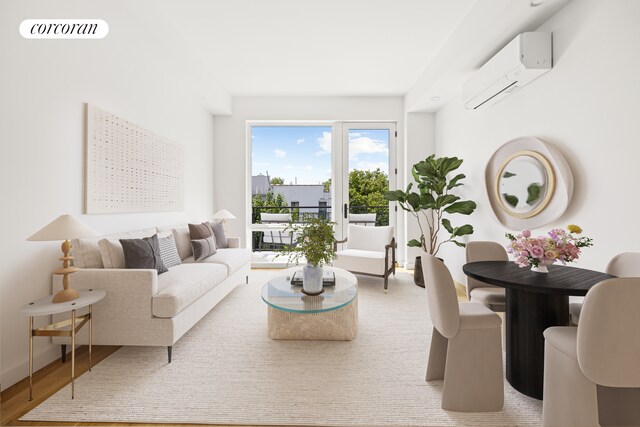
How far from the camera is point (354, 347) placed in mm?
2369

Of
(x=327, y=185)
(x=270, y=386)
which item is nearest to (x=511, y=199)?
(x=270, y=386)

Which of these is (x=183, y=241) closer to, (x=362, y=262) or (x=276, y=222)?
(x=276, y=222)

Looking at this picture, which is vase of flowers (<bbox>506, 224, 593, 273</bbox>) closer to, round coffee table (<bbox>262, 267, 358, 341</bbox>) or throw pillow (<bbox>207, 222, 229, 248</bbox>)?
round coffee table (<bbox>262, 267, 358, 341</bbox>)

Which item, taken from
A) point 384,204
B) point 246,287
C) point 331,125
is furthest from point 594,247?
point 331,125

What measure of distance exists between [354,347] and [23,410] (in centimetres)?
211

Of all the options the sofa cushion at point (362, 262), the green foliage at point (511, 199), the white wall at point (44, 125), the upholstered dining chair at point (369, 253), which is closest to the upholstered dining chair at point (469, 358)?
the green foliage at point (511, 199)

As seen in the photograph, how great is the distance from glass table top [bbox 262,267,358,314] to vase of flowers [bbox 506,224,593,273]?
1221 mm

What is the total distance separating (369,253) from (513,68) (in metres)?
2.70

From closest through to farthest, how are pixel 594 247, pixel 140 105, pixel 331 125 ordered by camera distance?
1. pixel 594 247
2. pixel 140 105
3. pixel 331 125

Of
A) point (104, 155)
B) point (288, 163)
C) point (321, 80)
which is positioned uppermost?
point (321, 80)

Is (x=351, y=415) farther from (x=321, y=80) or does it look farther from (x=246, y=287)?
(x=321, y=80)

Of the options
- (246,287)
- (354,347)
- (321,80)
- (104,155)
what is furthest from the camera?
(321,80)

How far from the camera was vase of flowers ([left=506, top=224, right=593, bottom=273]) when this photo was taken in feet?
5.91

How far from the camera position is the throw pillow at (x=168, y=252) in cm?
292
